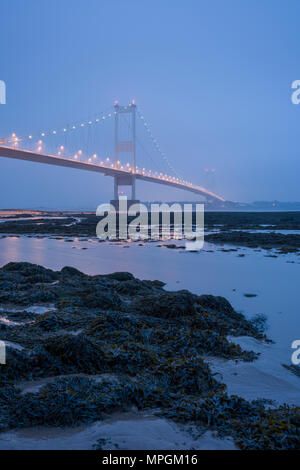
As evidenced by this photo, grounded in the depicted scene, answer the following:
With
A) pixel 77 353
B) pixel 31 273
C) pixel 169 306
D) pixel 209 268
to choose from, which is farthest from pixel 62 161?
pixel 77 353

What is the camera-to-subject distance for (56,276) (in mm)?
5254

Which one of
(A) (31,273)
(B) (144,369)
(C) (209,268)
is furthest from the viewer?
(C) (209,268)

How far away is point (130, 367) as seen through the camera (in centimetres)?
228

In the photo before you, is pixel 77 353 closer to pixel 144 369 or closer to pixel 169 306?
pixel 144 369

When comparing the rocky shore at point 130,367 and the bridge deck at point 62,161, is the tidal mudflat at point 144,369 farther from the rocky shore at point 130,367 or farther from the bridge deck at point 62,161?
the bridge deck at point 62,161

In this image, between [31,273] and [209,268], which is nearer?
[31,273]

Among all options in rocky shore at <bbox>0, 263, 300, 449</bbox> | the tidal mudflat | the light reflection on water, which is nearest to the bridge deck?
the light reflection on water

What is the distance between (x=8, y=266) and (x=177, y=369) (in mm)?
4413

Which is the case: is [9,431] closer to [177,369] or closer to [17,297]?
[177,369]

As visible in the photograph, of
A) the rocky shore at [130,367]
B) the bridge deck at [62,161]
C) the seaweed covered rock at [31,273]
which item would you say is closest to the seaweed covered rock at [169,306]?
the rocky shore at [130,367]

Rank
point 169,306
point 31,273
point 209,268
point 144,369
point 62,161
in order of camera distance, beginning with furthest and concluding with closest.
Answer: point 62,161, point 209,268, point 31,273, point 169,306, point 144,369

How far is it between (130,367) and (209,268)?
15.0 ft

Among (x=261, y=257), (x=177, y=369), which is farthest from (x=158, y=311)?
(x=261, y=257)

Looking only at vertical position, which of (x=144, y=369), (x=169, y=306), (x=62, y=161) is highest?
(x=62, y=161)
